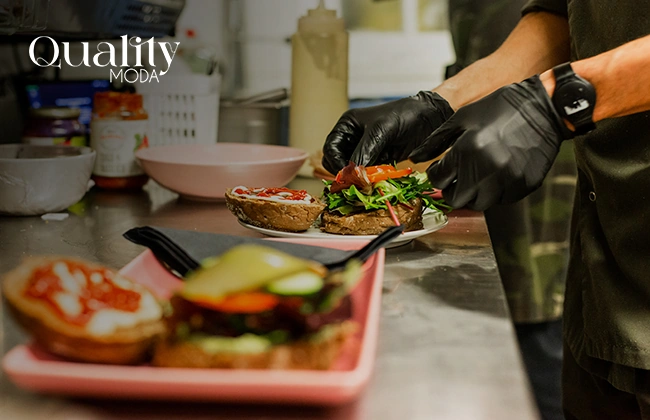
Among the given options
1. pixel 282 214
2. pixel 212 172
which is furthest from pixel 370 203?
pixel 212 172

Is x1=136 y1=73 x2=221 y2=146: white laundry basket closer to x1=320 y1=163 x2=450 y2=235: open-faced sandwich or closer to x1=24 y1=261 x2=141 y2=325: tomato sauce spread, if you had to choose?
x1=320 y1=163 x2=450 y2=235: open-faced sandwich

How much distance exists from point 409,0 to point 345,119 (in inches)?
56.1

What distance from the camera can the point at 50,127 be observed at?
5.65 feet

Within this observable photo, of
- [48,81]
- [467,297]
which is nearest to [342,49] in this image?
[48,81]

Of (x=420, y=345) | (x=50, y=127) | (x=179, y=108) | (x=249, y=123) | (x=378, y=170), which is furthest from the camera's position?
(x=249, y=123)

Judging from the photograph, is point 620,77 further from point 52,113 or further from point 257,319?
point 52,113

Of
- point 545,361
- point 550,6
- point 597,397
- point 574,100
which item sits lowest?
point 545,361

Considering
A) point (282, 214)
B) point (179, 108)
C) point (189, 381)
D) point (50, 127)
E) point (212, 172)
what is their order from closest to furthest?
point (189, 381) < point (282, 214) < point (212, 172) < point (50, 127) < point (179, 108)

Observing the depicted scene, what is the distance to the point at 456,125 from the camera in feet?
3.29

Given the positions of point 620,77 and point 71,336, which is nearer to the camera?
point 71,336

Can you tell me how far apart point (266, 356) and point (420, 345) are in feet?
0.76

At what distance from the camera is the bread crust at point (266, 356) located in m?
0.51

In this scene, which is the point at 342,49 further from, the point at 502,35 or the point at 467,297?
the point at 467,297

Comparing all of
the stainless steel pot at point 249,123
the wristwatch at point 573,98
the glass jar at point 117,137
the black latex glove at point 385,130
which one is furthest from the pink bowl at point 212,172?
the wristwatch at point 573,98
